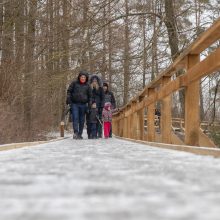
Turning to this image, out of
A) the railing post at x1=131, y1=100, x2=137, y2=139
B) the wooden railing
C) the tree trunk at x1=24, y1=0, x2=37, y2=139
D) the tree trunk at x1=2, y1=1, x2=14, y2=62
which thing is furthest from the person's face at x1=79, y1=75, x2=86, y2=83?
the wooden railing

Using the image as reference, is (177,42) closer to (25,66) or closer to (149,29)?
(149,29)

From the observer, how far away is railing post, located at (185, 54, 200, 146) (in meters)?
5.07

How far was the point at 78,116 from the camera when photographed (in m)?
11.0

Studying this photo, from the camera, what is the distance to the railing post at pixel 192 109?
507cm

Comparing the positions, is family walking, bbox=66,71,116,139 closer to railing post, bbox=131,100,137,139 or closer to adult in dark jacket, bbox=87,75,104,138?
adult in dark jacket, bbox=87,75,104,138

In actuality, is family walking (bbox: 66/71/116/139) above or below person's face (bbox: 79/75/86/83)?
below

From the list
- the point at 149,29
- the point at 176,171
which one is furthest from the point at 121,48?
the point at 176,171

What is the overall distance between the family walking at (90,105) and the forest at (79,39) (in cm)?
130

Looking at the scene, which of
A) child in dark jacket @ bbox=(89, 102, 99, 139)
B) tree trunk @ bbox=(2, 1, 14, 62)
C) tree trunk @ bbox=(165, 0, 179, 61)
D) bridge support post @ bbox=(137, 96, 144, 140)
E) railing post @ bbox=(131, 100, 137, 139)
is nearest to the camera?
bridge support post @ bbox=(137, 96, 144, 140)

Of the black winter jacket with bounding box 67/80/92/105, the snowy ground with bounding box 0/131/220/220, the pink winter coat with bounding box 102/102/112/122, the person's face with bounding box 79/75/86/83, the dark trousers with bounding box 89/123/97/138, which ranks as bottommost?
the snowy ground with bounding box 0/131/220/220

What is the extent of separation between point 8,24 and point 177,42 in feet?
17.4

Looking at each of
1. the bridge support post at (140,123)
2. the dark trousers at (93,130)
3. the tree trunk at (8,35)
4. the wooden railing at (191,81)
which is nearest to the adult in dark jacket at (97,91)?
the dark trousers at (93,130)

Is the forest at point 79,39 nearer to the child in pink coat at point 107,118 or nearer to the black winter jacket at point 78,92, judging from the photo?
the child in pink coat at point 107,118

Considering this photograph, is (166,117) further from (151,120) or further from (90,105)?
(90,105)
